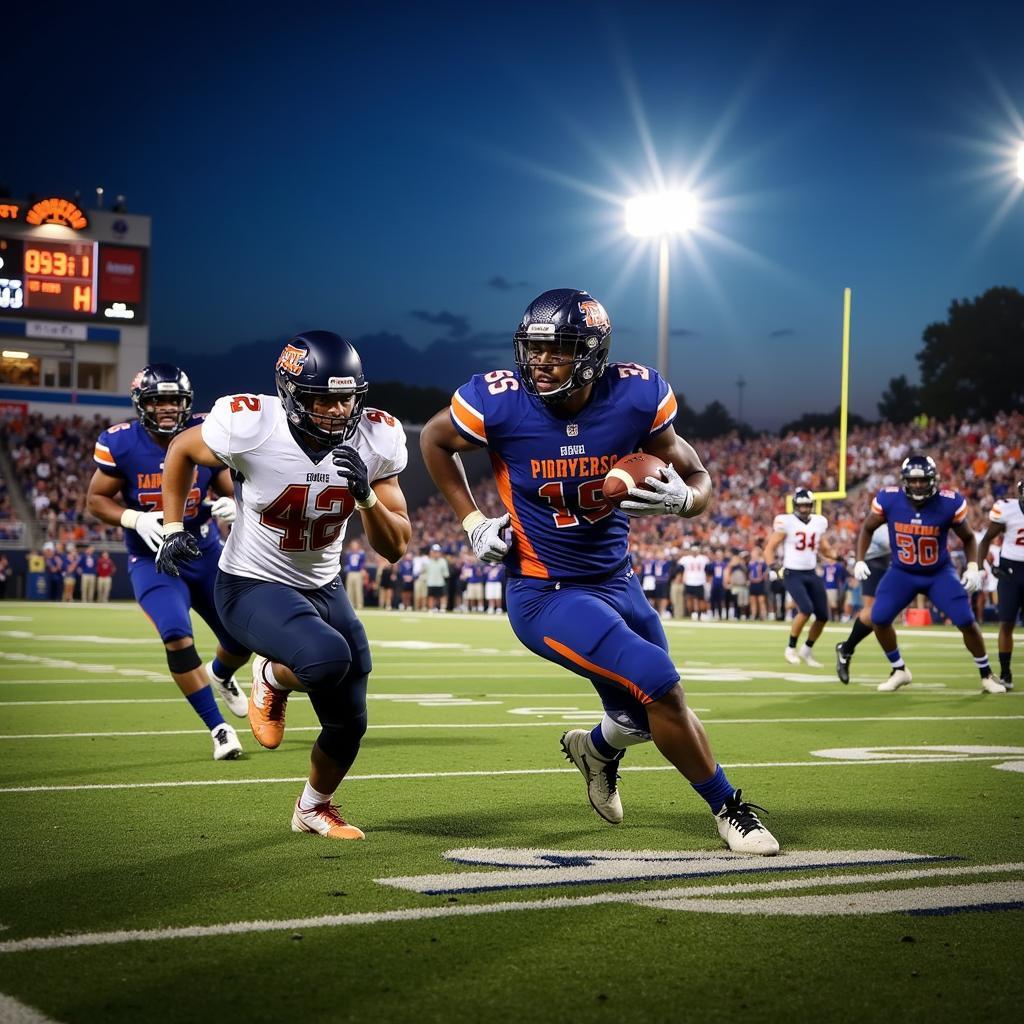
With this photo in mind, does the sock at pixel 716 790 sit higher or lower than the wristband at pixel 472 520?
lower

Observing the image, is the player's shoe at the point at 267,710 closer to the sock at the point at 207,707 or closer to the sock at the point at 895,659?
the sock at the point at 207,707

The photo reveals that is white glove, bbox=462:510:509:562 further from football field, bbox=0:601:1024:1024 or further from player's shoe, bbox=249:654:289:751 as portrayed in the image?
player's shoe, bbox=249:654:289:751

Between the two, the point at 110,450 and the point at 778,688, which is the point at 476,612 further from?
the point at 110,450

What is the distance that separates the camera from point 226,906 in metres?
3.86

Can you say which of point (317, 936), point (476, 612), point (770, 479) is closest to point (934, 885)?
point (317, 936)

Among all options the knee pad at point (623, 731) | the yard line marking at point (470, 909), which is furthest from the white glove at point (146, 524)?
the yard line marking at point (470, 909)

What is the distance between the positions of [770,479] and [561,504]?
32.3 meters

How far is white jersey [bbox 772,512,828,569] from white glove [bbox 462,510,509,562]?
10.4 meters

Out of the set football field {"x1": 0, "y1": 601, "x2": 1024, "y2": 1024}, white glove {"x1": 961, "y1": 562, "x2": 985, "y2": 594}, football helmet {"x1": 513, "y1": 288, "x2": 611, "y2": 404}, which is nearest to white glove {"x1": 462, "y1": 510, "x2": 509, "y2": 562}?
football helmet {"x1": 513, "y1": 288, "x2": 611, "y2": 404}

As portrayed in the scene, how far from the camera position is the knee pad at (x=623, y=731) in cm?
521

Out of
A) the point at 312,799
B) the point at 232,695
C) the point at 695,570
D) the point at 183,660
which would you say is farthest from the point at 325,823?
the point at 695,570

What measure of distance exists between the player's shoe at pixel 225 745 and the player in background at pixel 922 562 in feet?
20.0

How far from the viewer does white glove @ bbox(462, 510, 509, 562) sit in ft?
16.5

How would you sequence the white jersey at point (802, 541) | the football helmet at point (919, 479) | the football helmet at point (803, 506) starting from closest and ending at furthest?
the football helmet at point (919, 479)
the white jersey at point (802, 541)
the football helmet at point (803, 506)
